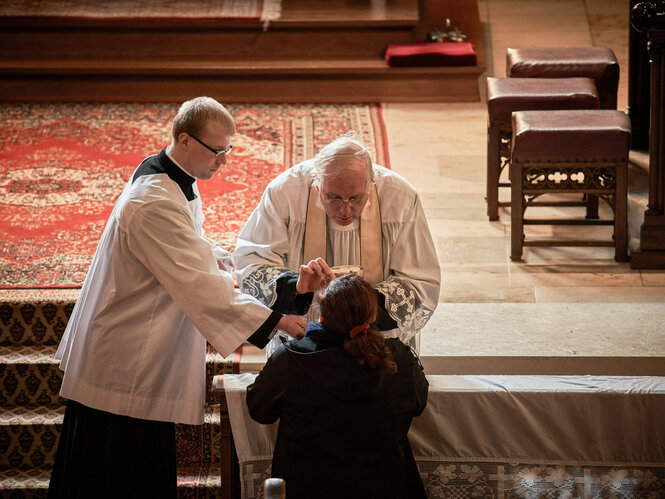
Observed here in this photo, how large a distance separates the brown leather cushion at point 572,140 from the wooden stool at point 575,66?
1.00 metres

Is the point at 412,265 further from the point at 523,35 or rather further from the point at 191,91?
the point at 523,35

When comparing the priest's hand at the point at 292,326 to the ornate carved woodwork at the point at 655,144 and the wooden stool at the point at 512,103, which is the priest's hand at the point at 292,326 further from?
the wooden stool at the point at 512,103

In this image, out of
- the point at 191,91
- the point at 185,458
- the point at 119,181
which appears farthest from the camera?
the point at 191,91

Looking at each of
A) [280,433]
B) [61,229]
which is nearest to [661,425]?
[280,433]

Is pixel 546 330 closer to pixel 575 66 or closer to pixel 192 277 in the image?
pixel 192 277

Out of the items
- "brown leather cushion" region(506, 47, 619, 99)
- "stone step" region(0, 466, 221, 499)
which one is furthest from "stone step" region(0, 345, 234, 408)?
"brown leather cushion" region(506, 47, 619, 99)

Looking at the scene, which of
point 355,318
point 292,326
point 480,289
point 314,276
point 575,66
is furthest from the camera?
point 575,66

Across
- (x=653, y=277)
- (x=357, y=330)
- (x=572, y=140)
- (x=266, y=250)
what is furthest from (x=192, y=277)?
(x=653, y=277)

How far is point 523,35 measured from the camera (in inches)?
355

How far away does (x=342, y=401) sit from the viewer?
2.92 meters

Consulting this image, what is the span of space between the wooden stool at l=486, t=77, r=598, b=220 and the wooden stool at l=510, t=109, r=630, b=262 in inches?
15.4

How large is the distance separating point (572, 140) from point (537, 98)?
0.70 metres

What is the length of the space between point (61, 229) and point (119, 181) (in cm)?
83

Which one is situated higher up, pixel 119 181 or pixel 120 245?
pixel 120 245
